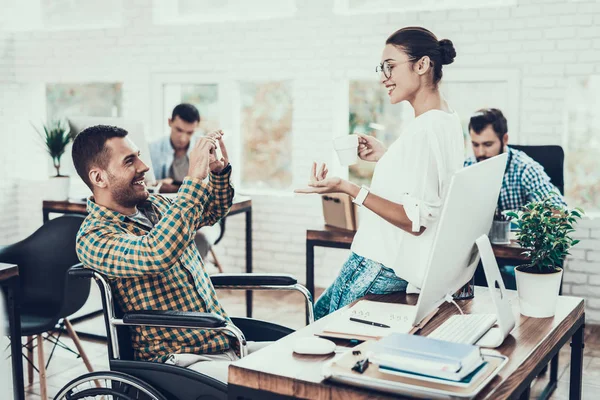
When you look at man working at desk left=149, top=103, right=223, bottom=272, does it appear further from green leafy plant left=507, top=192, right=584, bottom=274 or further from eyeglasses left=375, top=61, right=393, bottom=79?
green leafy plant left=507, top=192, right=584, bottom=274

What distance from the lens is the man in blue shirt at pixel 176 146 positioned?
182 inches

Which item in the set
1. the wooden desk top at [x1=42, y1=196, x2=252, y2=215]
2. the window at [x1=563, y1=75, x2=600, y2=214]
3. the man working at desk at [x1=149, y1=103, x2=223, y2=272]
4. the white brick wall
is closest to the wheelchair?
the wooden desk top at [x1=42, y1=196, x2=252, y2=215]

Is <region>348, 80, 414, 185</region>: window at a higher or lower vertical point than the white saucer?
higher

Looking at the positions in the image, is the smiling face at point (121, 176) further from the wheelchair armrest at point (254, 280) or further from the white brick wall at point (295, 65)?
the white brick wall at point (295, 65)

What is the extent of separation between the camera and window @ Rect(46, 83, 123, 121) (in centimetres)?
569

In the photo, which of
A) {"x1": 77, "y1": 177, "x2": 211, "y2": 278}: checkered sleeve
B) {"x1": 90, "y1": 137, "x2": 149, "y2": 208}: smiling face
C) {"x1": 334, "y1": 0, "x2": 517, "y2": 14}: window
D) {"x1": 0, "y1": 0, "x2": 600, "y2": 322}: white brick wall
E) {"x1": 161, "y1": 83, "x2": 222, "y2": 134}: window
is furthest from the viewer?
{"x1": 161, "y1": 83, "x2": 222, "y2": 134}: window

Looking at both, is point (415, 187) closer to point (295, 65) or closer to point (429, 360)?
point (429, 360)

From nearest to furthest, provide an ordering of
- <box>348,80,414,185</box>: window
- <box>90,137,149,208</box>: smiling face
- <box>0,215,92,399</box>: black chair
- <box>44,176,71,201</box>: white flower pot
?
1. <box>90,137,149,208</box>: smiling face
2. <box>0,215,92,399</box>: black chair
3. <box>44,176,71,201</box>: white flower pot
4. <box>348,80,414,185</box>: window

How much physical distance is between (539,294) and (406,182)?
1.43 feet

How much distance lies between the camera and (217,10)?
517cm

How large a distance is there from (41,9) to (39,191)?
1.50m

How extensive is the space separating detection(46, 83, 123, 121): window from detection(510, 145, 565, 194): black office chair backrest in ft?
10.9

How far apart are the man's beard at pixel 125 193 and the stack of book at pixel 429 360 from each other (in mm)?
995

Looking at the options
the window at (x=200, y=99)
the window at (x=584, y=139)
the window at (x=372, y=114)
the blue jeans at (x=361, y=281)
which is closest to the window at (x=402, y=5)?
the window at (x=372, y=114)
